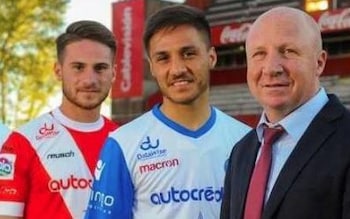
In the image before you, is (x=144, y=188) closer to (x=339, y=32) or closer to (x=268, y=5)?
(x=339, y=32)

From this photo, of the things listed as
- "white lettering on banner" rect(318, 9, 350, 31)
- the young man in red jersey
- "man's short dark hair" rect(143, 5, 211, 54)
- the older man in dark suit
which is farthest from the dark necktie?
"white lettering on banner" rect(318, 9, 350, 31)

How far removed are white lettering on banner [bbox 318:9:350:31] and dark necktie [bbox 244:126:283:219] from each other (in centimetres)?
2078

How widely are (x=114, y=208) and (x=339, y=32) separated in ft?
70.4

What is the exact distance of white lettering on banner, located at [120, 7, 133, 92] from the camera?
29828mm

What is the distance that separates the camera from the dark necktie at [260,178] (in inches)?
88.2

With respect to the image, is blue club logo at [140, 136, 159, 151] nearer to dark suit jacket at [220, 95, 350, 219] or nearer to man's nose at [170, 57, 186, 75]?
man's nose at [170, 57, 186, 75]

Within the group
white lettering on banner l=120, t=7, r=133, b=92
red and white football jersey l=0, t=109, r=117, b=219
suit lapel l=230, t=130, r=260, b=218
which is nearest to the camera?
suit lapel l=230, t=130, r=260, b=218

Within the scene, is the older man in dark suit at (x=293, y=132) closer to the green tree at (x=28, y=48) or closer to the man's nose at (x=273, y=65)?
the man's nose at (x=273, y=65)

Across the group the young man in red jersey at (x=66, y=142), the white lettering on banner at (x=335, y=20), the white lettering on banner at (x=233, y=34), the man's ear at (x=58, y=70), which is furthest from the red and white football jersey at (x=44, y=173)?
the white lettering on banner at (x=233, y=34)

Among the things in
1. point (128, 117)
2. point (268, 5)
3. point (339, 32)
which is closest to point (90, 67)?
point (339, 32)

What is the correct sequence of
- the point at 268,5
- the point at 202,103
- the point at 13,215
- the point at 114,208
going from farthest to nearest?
the point at 268,5 → the point at 13,215 → the point at 202,103 → the point at 114,208

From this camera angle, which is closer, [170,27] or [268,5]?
[170,27]

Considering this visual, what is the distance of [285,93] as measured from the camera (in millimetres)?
2217

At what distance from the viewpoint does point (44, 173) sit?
3.43 meters
